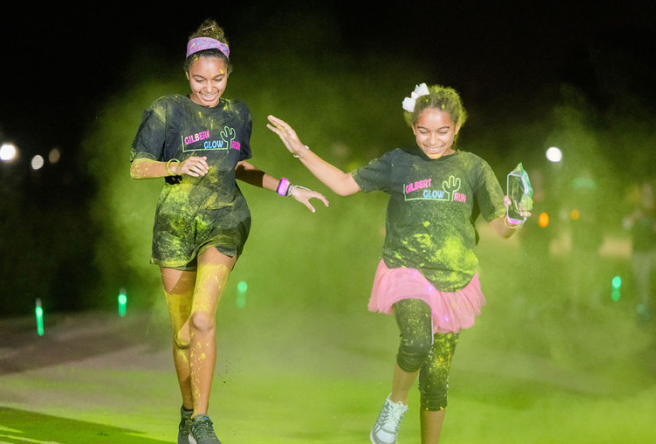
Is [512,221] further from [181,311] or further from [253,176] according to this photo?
[181,311]

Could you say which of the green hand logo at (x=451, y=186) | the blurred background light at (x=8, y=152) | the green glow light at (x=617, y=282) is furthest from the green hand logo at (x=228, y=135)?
the green glow light at (x=617, y=282)

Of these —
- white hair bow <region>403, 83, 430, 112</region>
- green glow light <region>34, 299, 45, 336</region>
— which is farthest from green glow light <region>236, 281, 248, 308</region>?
white hair bow <region>403, 83, 430, 112</region>

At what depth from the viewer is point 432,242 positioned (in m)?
3.69

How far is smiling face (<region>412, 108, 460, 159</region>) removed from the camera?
12.3 feet

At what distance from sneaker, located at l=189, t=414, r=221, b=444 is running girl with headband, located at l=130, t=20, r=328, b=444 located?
0.23 ft

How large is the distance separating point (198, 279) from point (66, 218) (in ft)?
18.5

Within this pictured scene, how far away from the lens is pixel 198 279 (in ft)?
11.9

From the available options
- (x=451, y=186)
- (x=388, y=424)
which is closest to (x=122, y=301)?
(x=388, y=424)

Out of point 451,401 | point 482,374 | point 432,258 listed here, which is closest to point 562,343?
point 482,374

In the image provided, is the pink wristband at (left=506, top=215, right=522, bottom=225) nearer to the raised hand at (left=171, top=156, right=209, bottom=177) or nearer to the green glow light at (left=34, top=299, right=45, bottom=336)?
the raised hand at (left=171, top=156, right=209, bottom=177)

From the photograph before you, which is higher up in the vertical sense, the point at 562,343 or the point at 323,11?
the point at 323,11

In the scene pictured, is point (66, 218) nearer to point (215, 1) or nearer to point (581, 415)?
point (215, 1)

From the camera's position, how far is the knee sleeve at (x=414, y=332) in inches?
141

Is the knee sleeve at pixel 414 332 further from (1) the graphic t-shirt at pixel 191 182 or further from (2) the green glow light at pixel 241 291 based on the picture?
(2) the green glow light at pixel 241 291
